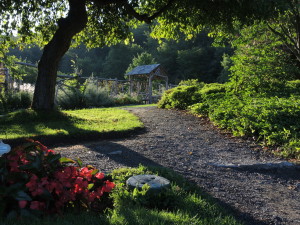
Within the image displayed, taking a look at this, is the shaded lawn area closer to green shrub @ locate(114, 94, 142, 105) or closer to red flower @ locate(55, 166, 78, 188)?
red flower @ locate(55, 166, 78, 188)

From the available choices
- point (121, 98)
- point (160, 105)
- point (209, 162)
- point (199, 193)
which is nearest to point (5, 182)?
point (199, 193)

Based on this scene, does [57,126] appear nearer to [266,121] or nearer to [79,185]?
[266,121]

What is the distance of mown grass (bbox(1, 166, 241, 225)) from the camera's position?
88.4 inches

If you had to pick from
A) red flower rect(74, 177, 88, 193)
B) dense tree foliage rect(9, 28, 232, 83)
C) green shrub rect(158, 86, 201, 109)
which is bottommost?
red flower rect(74, 177, 88, 193)

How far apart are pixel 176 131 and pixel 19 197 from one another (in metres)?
5.17

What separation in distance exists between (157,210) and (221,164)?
2.22 metres

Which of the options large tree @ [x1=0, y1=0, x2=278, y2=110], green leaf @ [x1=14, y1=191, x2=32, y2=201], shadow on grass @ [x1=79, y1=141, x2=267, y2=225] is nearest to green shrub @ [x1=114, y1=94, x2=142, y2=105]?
large tree @ [x1=0, y1=0, x2=278, y2=110]

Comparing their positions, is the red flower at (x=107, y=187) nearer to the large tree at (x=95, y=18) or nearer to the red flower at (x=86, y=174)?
the red flower at (x=86, y=174)

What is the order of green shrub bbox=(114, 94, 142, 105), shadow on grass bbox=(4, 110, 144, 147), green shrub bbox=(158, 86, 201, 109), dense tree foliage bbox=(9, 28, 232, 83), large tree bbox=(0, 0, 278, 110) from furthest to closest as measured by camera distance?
1. dense tree foliage bbox=(9, 28, 232, 83)
2. green shrub bbox=(114, 94, 142, 105)
3. green shrub bbox=(158, 86, 201, 109)
4. large tree bbox=(0, 0, 278, 110)
5. shadow on grass bbox=(4, 110, 144, 147)

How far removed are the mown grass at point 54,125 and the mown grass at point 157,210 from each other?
297 cm

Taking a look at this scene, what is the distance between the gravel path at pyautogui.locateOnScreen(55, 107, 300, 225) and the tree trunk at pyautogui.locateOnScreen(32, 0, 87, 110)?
2740 mm

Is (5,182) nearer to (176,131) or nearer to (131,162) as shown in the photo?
(131,162)

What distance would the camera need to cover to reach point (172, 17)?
859 cm

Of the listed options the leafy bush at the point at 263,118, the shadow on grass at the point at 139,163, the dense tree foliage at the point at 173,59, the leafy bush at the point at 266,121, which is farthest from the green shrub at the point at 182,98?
the dense tree foliage at the point at 173,59
